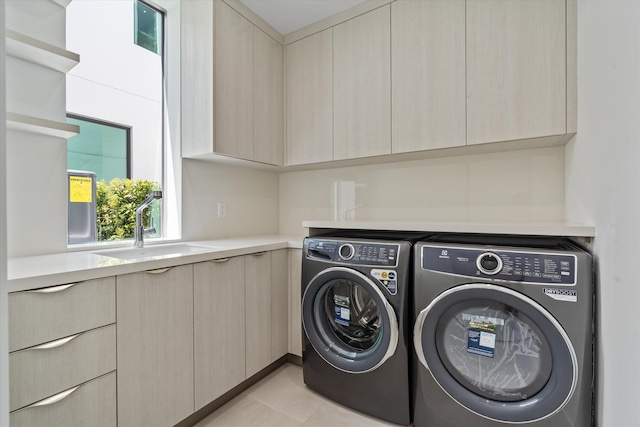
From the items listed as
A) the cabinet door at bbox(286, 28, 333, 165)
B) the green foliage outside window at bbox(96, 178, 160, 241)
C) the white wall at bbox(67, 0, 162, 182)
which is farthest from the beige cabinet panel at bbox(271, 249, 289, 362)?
the white wall at bbox(67, 0, 162, 182)

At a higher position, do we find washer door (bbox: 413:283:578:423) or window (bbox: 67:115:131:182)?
window (bbox: 67:115:131:182)

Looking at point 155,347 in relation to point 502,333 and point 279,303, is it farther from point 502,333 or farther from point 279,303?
point 502,333

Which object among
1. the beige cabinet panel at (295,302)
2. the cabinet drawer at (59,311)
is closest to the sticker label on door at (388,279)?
the beige cabinet panel at (295,302)

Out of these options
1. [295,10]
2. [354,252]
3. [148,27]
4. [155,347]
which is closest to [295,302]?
[354,252]

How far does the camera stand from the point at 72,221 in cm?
161

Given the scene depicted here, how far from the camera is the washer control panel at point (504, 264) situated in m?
1.13

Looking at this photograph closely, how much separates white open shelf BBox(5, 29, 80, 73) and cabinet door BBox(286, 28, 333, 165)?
1.35m

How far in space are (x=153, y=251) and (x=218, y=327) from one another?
25.1 inches

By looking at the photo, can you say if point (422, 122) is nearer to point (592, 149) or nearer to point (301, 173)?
point (592, 149)

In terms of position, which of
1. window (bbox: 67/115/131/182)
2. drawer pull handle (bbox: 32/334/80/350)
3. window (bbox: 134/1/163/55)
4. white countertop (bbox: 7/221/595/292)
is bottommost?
drawer pull handle (bbox: 32/334/80/350)

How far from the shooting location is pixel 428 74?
1.80m

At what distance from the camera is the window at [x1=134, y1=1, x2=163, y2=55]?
1993 mm

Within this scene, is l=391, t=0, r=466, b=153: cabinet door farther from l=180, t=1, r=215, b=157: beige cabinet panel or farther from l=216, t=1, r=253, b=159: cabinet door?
l=180, t=1, r=215, b=157: beige cabinet panel

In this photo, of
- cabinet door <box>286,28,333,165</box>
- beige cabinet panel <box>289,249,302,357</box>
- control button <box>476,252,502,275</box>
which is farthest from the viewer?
cabinet door <box>286,28,333,165</box>
